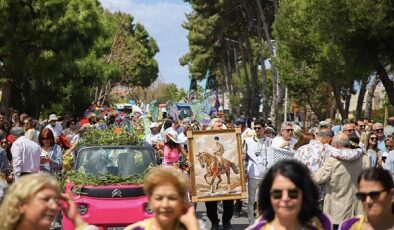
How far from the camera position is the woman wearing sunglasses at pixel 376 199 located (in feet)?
15.0

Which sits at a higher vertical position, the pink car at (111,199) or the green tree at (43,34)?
the green tree at (43,34)

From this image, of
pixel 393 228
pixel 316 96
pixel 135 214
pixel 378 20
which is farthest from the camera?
pixel 316 96

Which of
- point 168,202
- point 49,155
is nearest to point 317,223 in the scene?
point 168,202

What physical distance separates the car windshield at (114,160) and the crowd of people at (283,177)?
77cm

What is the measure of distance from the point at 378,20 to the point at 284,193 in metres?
16.5

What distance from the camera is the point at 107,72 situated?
4094 centimetres

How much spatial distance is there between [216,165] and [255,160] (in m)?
0.66

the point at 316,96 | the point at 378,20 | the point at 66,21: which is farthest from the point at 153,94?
the point at 378,20

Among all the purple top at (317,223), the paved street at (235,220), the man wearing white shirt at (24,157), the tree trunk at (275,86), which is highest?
the tree trunk at (275,86)

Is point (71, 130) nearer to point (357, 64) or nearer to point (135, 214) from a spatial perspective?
point (357, 64)

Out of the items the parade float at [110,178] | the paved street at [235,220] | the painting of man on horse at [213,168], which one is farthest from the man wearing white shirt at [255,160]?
the parade float at [110,178]

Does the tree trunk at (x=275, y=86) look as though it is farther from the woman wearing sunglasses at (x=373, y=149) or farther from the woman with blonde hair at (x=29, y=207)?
the woman with blonde hair at (x=29, y=207)

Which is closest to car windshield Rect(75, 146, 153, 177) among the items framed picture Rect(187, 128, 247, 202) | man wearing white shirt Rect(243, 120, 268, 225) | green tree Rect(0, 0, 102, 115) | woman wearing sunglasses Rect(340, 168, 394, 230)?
framed picture Rect(187, 128, 247, 202)

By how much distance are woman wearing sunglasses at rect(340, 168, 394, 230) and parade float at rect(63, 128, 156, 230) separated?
5466 millimetres
